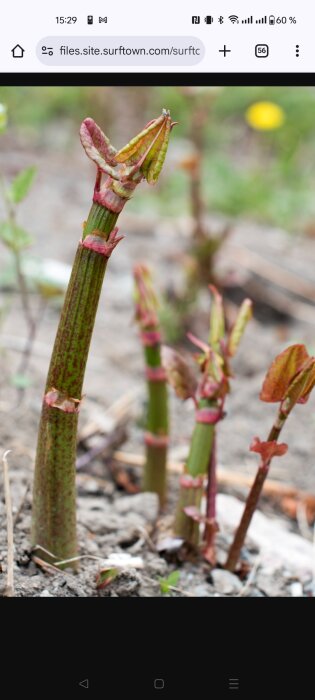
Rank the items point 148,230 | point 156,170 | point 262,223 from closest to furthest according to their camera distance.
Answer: point 156,170 → point 148,230 → point 262,223

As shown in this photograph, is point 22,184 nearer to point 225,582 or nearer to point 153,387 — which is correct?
point 153,387

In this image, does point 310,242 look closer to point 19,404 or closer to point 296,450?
point 296,450

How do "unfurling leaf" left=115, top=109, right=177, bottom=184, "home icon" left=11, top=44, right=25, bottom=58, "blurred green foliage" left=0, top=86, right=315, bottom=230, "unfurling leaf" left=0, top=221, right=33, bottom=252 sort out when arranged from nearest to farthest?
"unfurling leaf" left=115, top=109, right=177, bottom=184
"home icon" left=11, top=44, right=25, bottom=58
"unfurling leaf" left=0, top=221, right=33, bottom=252
"blurred green foliage" left=0, top=86, right=315, bottom=230

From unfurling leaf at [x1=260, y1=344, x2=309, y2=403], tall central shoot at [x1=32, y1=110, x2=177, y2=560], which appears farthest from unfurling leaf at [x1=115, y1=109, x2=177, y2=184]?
unfurling leaf at [x1=260, y1=344, x2=309, y2=403]

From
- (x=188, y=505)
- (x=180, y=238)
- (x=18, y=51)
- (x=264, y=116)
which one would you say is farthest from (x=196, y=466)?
(x=264, y=116)

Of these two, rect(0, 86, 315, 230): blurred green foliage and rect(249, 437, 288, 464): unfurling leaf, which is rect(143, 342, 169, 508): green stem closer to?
rect(249, 437, 288, 464): unfurling leaf
